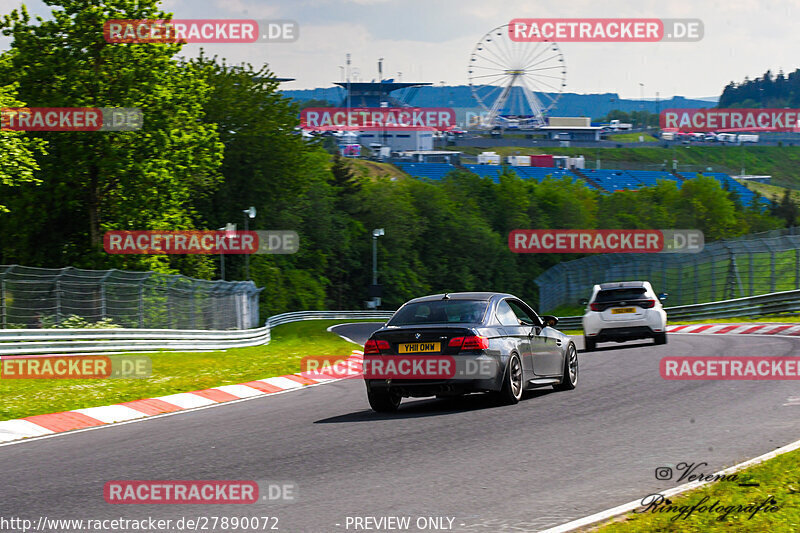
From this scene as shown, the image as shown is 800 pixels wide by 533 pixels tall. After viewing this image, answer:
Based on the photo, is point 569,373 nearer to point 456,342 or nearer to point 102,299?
point 456,342

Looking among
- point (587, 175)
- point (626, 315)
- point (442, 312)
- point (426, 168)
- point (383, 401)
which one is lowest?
point (383, 401)

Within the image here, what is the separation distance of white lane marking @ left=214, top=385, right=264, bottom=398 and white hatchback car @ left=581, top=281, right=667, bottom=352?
9092mm

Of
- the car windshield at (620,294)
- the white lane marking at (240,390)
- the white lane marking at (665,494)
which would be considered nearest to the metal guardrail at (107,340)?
the white lane marking at (240,390)

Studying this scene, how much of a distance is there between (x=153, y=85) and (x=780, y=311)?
80.4 feet

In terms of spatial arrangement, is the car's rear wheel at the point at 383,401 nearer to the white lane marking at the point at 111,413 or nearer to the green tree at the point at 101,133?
the white lane marking at the point at 111,413

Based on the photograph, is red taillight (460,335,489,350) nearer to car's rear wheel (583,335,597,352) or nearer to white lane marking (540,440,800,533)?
white lane marking (540,440,800,533)

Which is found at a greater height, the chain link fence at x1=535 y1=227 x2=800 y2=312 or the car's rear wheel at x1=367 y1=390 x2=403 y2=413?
the chain link fence at x1=535 y1=227 x2=800 y2=312

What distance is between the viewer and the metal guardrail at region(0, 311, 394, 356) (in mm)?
21078

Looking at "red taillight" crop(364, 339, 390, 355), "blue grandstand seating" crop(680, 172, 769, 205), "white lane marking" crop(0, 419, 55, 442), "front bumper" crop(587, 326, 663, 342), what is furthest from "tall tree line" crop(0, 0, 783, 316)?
"blue grandstand seating" crop(680, 172, 769, 205)

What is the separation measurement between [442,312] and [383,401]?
4.26ft

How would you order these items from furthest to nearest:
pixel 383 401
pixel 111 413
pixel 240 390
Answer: pixel 240 390, pixel 111 413, pixel 383 401

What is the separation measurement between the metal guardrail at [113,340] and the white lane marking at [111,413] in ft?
25.1

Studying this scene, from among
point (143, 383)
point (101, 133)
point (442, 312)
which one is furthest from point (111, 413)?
point (101, 133)

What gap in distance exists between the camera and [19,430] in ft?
39.4
